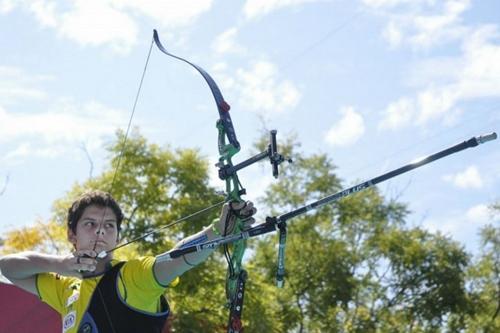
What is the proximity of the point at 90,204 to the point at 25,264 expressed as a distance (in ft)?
1.31

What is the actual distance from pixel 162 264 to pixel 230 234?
0.32 m

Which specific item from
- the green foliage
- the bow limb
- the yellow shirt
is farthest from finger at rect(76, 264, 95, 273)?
the green foliage

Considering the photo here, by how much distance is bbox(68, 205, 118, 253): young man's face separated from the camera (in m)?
3.35

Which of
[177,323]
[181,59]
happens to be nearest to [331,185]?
[177,323]

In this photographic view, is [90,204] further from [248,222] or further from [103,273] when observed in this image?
[248,222]

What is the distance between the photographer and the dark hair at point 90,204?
3463 mm

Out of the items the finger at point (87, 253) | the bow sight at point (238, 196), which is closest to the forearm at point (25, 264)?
the finger at point (87, 253)

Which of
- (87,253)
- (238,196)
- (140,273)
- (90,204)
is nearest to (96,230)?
(90,204)

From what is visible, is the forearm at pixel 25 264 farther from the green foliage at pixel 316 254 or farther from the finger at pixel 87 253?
the green foliage at pixel 316 254

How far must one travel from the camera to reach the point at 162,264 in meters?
3.11

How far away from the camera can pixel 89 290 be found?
3287 millimetres

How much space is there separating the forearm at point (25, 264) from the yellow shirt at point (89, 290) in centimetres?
9

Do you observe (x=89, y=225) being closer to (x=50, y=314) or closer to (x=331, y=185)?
(x=50, y=314)

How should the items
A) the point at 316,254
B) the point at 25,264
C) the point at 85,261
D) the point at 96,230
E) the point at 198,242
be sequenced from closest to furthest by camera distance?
the point at 85,261
the point at 198,242
the point at 96,230
the point at 25,264
the point at 316,254
